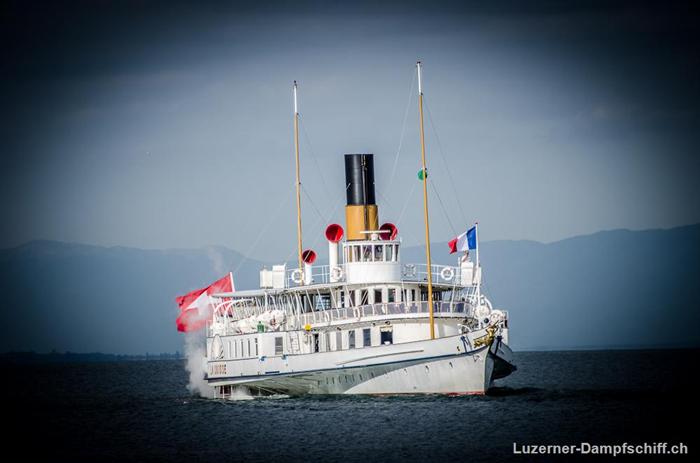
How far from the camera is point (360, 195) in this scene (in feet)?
185

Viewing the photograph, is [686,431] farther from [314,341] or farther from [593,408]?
[314,341]

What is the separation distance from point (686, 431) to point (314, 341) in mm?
19230

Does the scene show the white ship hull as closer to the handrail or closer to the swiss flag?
the handrail

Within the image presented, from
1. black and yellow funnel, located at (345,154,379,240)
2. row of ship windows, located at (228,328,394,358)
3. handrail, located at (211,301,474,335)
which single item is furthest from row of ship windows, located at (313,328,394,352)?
A: black and yellow funnel, located at (345,154,379,240)

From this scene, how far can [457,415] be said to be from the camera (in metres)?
48.9

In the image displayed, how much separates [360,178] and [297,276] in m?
6.14

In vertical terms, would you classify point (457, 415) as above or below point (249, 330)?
below

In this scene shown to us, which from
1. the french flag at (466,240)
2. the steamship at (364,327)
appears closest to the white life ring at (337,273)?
the steamship at (364,327)

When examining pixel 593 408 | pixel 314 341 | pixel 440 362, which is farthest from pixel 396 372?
pixel 593 408

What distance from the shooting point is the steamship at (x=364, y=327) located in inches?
2013

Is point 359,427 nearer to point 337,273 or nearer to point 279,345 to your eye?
point 279,345

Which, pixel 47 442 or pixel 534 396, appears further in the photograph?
pixel 534 396

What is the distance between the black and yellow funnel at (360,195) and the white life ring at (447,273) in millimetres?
4336

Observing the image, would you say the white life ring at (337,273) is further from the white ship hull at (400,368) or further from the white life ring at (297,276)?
the white ship hull at (400,368)
